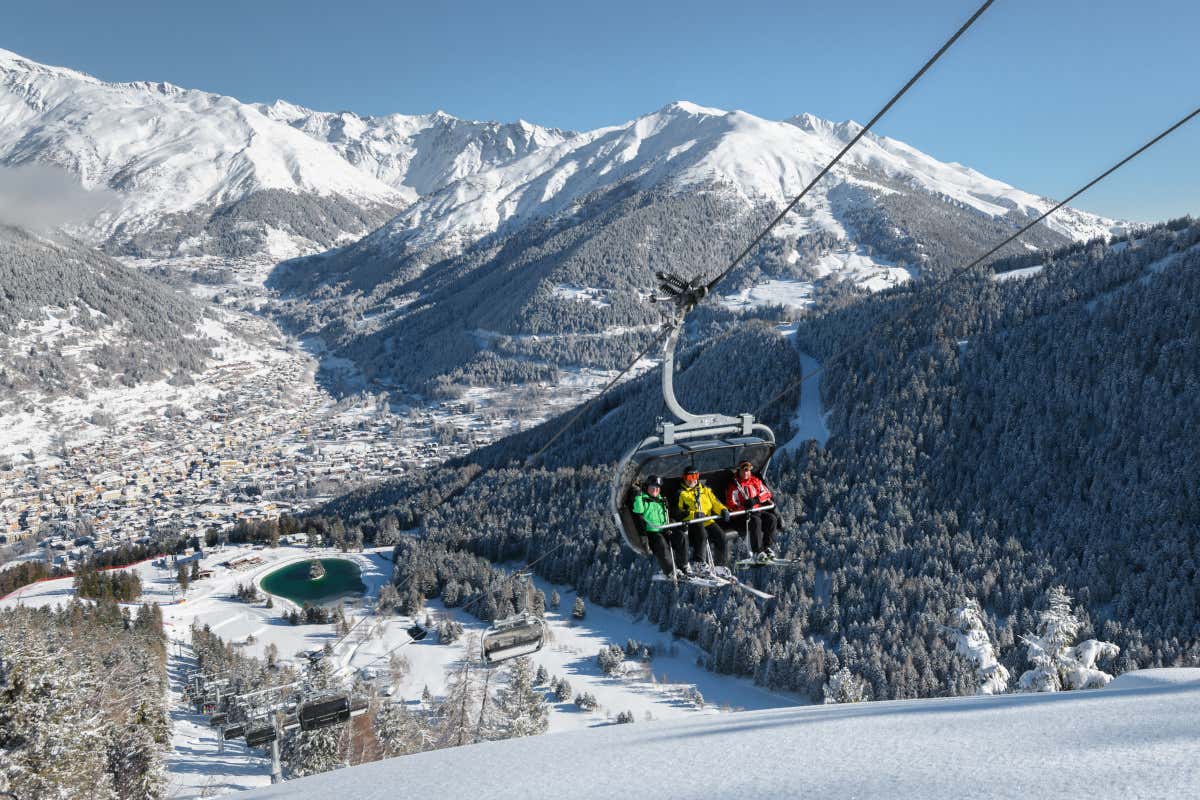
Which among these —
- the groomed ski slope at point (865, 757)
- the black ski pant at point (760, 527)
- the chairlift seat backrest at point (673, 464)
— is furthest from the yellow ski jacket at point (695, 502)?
the groomed ski slope at point (865, 757)

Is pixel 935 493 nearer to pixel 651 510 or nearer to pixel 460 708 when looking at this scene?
pixel 460 708

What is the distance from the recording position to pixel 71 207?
155625mm

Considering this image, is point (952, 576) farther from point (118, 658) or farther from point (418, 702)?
point (118, 658)

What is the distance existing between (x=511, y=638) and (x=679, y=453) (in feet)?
25.8

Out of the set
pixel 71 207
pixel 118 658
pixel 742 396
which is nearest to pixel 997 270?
pixel 742 396

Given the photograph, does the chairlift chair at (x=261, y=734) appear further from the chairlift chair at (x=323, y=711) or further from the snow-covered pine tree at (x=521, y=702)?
the snow-covered pine tree at (x=521, y=702)

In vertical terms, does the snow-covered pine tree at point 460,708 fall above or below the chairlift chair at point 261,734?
below

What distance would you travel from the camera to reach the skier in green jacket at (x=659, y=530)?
13.3 meters

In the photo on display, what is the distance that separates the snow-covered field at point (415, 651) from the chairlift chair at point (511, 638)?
20389mm

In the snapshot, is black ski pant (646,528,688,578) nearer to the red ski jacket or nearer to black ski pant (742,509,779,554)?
the red ski jacket

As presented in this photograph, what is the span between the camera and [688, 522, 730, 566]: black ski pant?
548 inches

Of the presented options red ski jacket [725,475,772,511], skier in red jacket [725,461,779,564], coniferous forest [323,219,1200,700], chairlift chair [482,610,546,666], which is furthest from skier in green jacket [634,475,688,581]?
coniferous forest [323,219,1200,700]

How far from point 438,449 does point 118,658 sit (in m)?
120

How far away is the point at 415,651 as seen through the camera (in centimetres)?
5244
